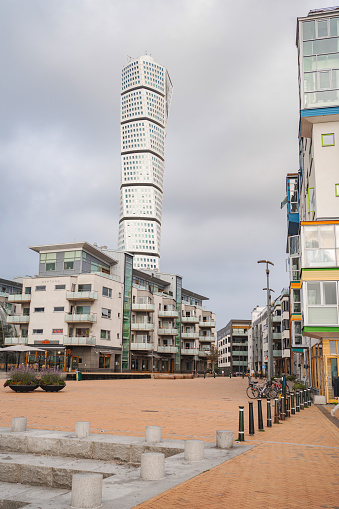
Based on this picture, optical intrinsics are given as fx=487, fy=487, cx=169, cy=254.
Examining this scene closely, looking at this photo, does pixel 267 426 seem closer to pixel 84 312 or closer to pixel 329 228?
pixel 329 228

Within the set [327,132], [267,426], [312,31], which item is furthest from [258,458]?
[312,31]

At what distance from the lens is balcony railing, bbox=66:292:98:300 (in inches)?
2324

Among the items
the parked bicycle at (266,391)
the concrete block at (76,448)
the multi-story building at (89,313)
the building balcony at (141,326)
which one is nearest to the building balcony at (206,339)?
the multi-story building at (89,313)

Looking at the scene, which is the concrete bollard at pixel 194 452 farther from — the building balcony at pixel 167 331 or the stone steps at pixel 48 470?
the building balcony at pixel 167 331

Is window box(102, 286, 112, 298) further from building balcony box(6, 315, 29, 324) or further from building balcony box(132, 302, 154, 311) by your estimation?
building balcony box(6, 315, 29, 324)

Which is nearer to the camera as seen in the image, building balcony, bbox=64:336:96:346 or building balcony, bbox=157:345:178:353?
building balcony, bbox=64:336:96:346

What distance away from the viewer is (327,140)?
2828 cm

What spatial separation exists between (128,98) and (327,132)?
176534 mm

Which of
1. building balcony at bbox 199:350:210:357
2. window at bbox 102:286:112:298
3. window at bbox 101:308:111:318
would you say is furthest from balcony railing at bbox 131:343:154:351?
building balcony at bbox 199:350:210:357

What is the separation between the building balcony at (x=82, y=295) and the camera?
59.0 m

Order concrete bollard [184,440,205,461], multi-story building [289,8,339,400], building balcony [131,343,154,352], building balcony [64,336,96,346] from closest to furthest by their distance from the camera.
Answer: concrete bollard [184,440,205,461] → multi-story building [289,8,339,400] → building balcony [64,336,96,346] → building balcony [131,343,154,352]

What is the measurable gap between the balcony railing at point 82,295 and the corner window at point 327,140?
37.6m

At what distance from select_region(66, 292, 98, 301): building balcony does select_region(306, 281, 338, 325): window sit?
38.3 m

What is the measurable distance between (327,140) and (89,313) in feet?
130
